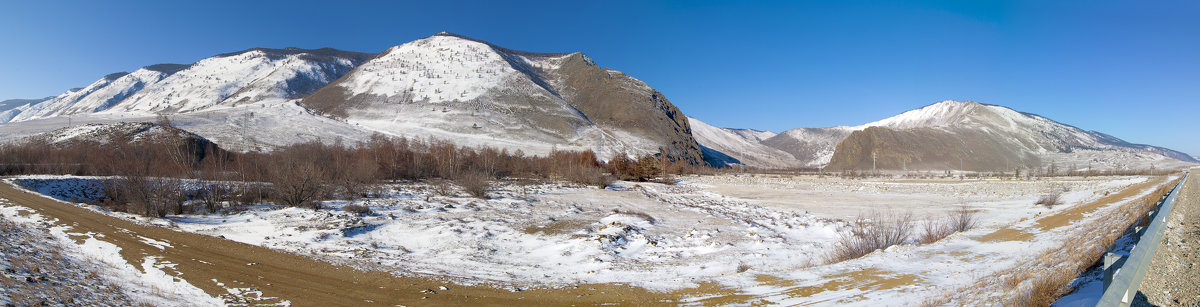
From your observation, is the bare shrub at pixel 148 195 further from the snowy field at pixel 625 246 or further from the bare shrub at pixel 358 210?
the bare shrub at pixel 358 210

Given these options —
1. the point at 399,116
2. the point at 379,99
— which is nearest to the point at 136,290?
the point at 399,116

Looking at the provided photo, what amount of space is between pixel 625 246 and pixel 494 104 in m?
106

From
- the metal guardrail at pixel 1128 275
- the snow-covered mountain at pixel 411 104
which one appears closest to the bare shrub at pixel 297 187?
the metal guardrail at pixel 1128 275

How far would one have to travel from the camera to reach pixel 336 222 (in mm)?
16047

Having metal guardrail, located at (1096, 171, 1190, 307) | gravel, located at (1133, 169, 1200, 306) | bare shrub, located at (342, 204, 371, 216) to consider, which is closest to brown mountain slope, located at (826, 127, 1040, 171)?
bare shrub, located at (342, 204, 371, 216)

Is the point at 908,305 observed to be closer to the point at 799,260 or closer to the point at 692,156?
the point at 799,260

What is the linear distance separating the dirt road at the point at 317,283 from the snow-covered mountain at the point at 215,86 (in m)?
144

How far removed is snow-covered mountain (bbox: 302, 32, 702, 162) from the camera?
319 ft

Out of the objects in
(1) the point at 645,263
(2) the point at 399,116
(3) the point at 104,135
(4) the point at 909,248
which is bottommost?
(1) the point at 645,263

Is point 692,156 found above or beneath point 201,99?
beneath

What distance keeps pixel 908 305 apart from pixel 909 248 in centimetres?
571

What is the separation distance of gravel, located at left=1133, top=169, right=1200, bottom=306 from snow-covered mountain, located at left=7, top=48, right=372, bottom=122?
15765 cm

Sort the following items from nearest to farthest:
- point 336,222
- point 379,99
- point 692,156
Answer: point 336,222
point 379,99
point 692,156

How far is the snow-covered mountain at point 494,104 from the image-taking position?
97375mm
